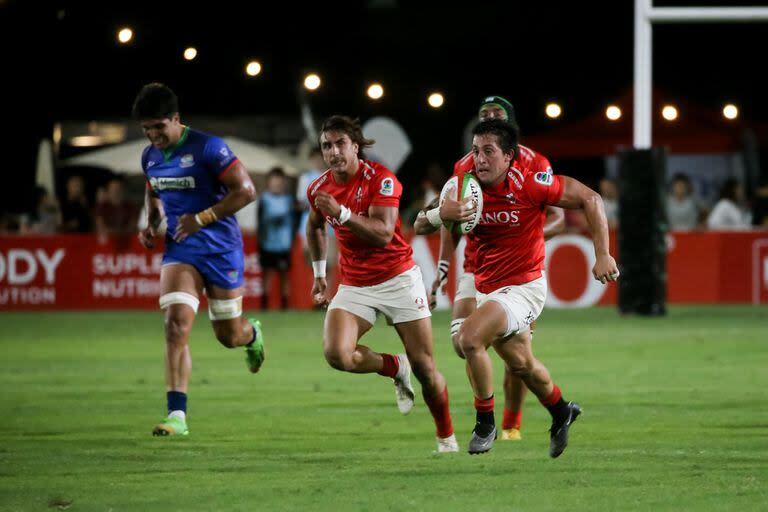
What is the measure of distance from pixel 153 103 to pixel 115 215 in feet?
46.6

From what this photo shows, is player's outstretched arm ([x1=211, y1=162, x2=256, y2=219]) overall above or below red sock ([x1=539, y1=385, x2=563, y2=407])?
above

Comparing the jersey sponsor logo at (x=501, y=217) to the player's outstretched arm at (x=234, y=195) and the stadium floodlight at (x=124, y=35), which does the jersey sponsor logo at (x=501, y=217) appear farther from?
the stadium floodlight at (x=124, y=35)

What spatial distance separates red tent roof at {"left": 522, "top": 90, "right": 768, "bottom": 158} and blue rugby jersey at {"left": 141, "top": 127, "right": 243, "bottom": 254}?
17778 millimetres

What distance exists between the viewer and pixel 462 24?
35594 mm

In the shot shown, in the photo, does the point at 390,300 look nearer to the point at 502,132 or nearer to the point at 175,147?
the point at 502,132

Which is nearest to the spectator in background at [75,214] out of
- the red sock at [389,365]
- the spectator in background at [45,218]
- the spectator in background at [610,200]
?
the spectator in background at [45,218]

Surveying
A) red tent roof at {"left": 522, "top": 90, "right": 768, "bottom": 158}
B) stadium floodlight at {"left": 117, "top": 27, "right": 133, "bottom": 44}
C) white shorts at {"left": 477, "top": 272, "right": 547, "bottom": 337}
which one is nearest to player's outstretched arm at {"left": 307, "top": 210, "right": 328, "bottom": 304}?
white shorts at {"left": 477, "top": 272, "right": 547, "bottom": 337}

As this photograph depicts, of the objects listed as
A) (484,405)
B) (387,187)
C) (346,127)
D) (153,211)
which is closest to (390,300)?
(387,187)

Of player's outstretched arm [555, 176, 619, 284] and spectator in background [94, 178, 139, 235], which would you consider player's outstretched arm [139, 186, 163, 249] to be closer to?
player's outstretched arm [555, 176, 619, 284]

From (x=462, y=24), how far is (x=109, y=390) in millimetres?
23210

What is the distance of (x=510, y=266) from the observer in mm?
9711

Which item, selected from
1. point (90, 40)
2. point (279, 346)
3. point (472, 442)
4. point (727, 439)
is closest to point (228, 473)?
point (472, 442)

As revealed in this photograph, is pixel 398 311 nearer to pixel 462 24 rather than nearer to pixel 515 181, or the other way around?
pixel 515 181

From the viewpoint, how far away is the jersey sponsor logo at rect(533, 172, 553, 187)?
951 cm
